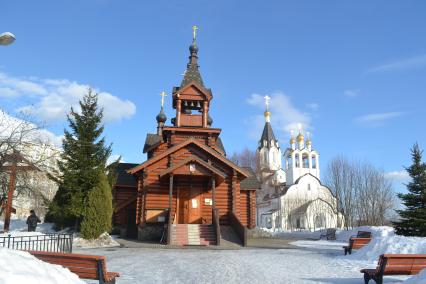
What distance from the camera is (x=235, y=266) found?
11.1 meters

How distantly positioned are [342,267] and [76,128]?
1646cm

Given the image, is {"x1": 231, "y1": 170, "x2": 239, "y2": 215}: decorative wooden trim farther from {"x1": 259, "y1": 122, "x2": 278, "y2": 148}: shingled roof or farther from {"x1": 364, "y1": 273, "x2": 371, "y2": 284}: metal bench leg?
{"x1": 259, "y1": 122, "x2": 278, "y2": 148}: shingled roof

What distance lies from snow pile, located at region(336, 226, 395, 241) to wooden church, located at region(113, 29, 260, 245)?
7329 millimetres

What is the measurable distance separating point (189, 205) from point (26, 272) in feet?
59.2

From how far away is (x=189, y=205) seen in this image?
75.0 ft

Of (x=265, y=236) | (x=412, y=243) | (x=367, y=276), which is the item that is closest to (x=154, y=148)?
(x=265, y=236)

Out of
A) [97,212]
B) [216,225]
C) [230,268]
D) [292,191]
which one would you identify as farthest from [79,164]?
[292,191]

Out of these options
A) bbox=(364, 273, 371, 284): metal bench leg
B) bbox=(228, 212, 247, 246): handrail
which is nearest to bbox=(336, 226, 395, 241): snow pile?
bbox=(228, 212, 247, 246): handrail

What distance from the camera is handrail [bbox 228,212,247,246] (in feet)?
61.8

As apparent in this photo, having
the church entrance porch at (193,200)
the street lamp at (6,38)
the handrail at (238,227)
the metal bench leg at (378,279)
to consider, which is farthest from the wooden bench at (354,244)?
the street lamp at (6,38)

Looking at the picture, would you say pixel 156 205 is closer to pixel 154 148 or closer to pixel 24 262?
pixel 154 148

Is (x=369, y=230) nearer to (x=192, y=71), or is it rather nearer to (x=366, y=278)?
(x=192, y=71)

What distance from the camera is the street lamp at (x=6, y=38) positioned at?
789 centimetres

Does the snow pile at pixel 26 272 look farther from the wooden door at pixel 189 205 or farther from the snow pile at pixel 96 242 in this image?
the wooden door at pixel 189 205
